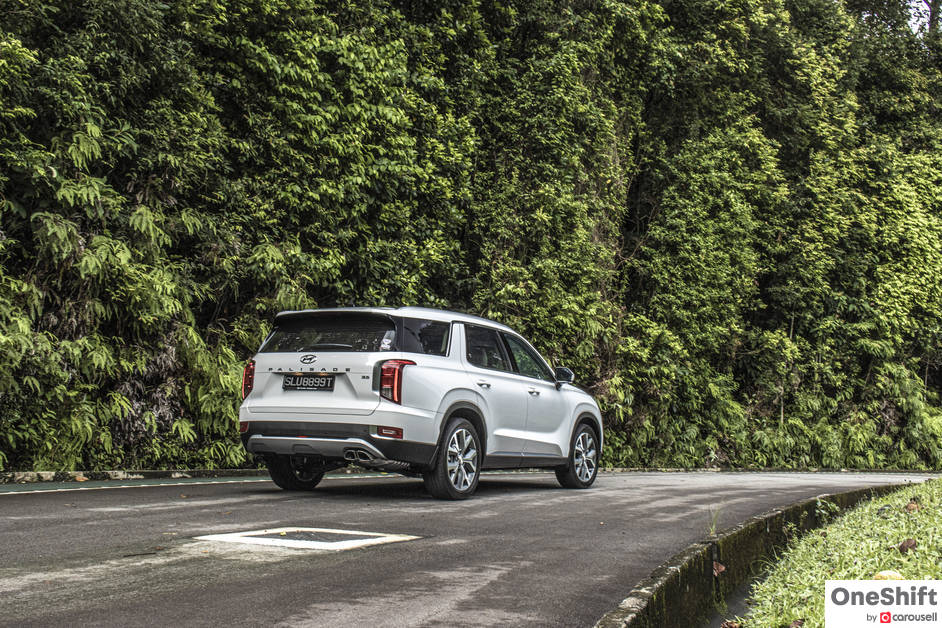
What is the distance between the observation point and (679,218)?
2475 centimetres

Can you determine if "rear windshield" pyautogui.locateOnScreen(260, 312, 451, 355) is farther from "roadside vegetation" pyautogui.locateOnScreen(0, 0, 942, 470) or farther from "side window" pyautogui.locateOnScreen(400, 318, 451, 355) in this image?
"roadside vegetation" pyautogui.locateOnScreen(0, 0, 942, 470)

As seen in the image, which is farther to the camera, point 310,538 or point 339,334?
point 339,334

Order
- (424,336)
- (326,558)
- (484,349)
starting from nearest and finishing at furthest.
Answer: (326,558)
(424,336)
(484,349)

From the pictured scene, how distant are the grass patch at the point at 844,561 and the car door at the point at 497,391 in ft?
11.2

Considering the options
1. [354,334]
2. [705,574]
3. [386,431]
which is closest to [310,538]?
[386,431]

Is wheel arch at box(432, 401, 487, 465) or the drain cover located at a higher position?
wheel arch at box(432, 401, 487, 465)

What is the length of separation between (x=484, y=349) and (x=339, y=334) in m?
1.91

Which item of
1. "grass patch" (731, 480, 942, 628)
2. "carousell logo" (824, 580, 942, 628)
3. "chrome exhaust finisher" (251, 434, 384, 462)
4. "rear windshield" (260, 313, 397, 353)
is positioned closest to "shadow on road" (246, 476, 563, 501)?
"chrome exhaust finisher" (251, 434, 384, 462)

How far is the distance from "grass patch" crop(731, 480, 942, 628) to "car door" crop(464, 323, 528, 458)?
3402 millimetres

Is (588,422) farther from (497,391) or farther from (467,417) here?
(467,417)

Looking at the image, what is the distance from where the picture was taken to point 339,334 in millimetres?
9578

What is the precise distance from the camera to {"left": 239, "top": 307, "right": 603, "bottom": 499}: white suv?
9.21m

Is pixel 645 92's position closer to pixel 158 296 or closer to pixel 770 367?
pixel 770 367

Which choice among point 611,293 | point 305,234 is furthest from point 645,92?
point 305,234
